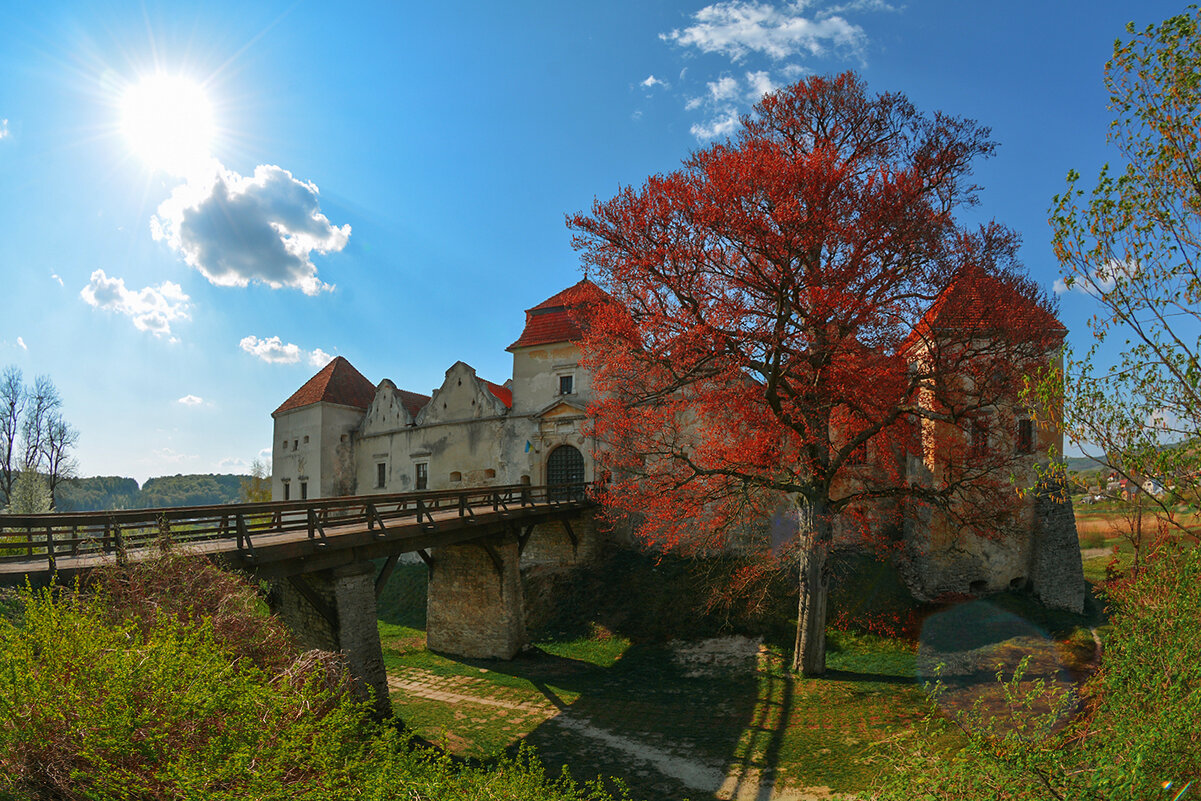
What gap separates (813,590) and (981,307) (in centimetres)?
593

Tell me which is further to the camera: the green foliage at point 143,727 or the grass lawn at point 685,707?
the grass lawn at point 685,707

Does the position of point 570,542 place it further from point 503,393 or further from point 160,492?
point 160,492

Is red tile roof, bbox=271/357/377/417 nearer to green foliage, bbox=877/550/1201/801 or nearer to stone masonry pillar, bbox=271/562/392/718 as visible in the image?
stone masonry pillar, bbox=271/562/392/718

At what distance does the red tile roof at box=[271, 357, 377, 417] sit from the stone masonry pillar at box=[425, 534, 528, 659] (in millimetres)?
14146

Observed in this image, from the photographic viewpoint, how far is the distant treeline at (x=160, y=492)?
94500mm

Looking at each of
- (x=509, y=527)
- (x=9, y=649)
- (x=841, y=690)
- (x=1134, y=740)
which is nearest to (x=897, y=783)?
(x=1134, y=740)

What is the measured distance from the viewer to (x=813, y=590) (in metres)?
12.1

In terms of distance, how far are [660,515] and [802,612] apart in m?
3.38

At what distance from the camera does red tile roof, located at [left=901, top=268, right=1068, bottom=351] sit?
35.1 ft

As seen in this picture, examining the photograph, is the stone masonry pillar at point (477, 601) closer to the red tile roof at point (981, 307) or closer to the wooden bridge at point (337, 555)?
the wooden bridge at point (337, 555)

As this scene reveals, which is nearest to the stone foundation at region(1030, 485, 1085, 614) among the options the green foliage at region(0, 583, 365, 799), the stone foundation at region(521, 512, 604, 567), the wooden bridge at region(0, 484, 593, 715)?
the stone foundation at region(521, 512, 604, 567)

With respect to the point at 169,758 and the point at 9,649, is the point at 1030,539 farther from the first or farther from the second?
the point at 9,649

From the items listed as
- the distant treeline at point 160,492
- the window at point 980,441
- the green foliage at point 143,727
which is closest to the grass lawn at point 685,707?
the window at point 980,441

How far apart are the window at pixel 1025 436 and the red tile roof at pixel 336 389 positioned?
24349mm
